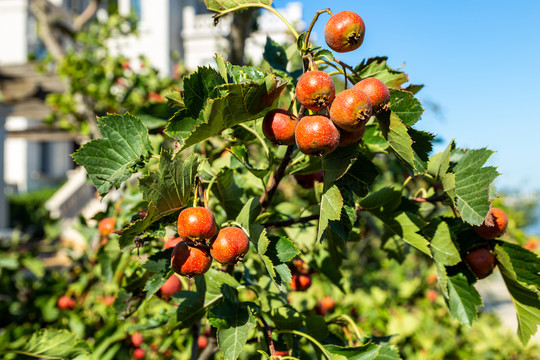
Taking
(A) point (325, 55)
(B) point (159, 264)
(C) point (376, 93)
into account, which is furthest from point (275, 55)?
(B) point (159, 264)

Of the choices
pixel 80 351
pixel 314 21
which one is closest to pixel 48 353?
pixel 80 351

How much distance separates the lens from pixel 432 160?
114 cm

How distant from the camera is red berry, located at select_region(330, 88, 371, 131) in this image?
2.80 feet

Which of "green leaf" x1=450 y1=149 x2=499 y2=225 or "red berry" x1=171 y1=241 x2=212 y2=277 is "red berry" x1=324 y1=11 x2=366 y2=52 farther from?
"red berry" x1=171 y1=241 x2=212 y2=277

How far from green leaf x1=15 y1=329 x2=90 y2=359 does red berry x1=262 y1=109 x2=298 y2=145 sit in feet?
3.36

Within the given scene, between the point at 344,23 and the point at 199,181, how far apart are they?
50 centimetres

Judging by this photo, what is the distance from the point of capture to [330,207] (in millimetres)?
935

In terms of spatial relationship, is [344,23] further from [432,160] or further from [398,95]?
[432,160]

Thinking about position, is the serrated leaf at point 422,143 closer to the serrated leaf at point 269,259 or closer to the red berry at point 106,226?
the serrated leaf at point 269,259

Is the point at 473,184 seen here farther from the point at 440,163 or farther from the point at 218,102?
the point at 218,102

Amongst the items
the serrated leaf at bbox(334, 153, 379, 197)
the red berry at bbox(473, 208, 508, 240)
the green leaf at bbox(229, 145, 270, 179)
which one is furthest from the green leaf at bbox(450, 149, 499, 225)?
the green leaf at bbox(229, 145, 270, 179)

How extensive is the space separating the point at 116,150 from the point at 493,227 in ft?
3.25

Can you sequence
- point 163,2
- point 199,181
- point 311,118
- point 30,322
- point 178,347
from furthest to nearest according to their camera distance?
point 163,2, point 30,322, point 178,347, point 199,181, point 311,118

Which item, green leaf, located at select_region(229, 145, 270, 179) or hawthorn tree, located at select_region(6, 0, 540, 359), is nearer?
hawthorn tree, located at select_region(6, 0, 540, 359)
